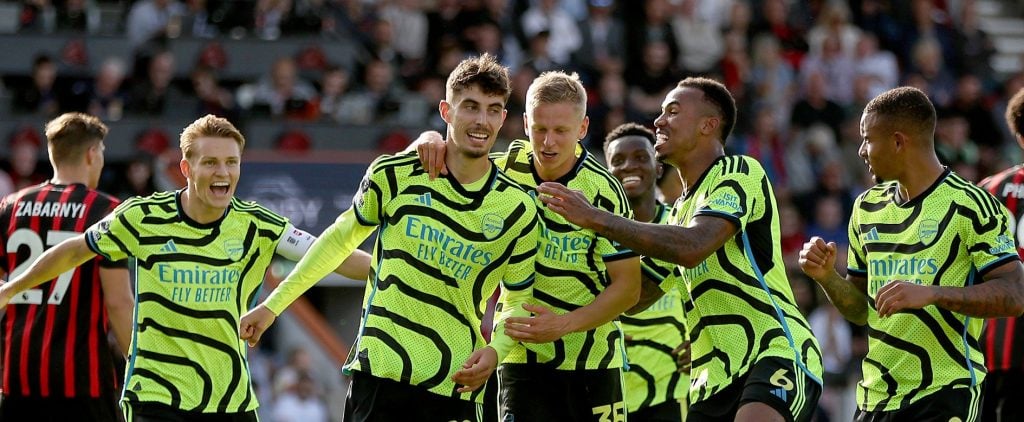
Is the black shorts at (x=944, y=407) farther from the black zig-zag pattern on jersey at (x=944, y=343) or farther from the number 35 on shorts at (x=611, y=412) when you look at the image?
the number 35 on shorts at (x=611, y=412)

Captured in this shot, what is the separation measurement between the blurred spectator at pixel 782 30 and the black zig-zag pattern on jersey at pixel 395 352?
49.3ft

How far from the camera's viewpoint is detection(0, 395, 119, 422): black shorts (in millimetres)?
8820

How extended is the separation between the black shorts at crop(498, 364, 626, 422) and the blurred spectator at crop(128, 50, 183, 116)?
9.71 meters

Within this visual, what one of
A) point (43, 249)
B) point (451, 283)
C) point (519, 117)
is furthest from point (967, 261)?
point (519, 117)

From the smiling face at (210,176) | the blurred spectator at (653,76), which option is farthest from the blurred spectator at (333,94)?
the smiling face at (210,176)

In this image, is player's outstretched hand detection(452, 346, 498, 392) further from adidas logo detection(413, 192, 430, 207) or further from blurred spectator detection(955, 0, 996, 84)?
blurred spectator detection(955, 0, 996, 84)

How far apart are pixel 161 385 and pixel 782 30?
15.3 meters

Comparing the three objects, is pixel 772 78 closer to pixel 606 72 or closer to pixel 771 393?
pixel 606 72

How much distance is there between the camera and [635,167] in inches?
363

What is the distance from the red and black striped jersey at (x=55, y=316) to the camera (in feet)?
28.8

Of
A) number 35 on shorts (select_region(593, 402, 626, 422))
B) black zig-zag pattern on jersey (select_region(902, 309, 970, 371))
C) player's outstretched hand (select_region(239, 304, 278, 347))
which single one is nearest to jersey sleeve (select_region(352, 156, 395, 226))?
player's outstretched hand (select_region(239, 304, 278, 347))

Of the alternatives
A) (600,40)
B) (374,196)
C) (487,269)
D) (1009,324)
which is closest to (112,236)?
(374,196)

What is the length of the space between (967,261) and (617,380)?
1.89 metres

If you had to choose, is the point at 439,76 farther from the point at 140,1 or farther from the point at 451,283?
the point at 451,283
